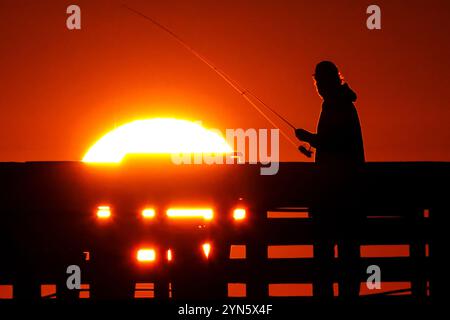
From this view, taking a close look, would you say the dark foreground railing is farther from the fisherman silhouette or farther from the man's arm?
the man's arm

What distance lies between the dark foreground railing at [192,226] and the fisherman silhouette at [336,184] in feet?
0.07

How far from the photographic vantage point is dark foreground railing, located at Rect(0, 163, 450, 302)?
3621 mm

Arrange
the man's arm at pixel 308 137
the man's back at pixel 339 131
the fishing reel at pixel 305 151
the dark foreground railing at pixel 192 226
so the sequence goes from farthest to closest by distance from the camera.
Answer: the fishing reel at pixel 305 151 < the man's arm at pixel 308 137 < the man's back at pixel 339 131 < the dark foreground railing at pixel 192 226

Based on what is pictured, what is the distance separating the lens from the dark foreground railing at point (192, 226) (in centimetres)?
362

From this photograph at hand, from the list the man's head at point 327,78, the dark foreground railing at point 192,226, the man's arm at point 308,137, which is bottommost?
the dark foreground railing at point 192,226

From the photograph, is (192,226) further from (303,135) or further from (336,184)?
(303,135)

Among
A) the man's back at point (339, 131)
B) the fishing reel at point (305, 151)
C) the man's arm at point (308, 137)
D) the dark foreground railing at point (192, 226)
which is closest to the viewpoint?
the dark foreground railing at point (192, 226)

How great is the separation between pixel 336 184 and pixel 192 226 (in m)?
0.83

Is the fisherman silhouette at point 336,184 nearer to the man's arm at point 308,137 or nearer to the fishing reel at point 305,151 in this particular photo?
the man's arm at point 308,137

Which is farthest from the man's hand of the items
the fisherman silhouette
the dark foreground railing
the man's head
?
the dark foreground railing

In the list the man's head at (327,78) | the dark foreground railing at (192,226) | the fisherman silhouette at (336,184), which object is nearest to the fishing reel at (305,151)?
the fisherman silhouette at (336,184)

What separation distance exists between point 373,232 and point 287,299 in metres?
0.62

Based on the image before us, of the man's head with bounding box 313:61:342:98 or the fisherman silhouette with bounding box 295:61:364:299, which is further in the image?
the man's head with bounding box 313:61:342:98

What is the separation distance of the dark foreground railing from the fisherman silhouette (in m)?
0.02
